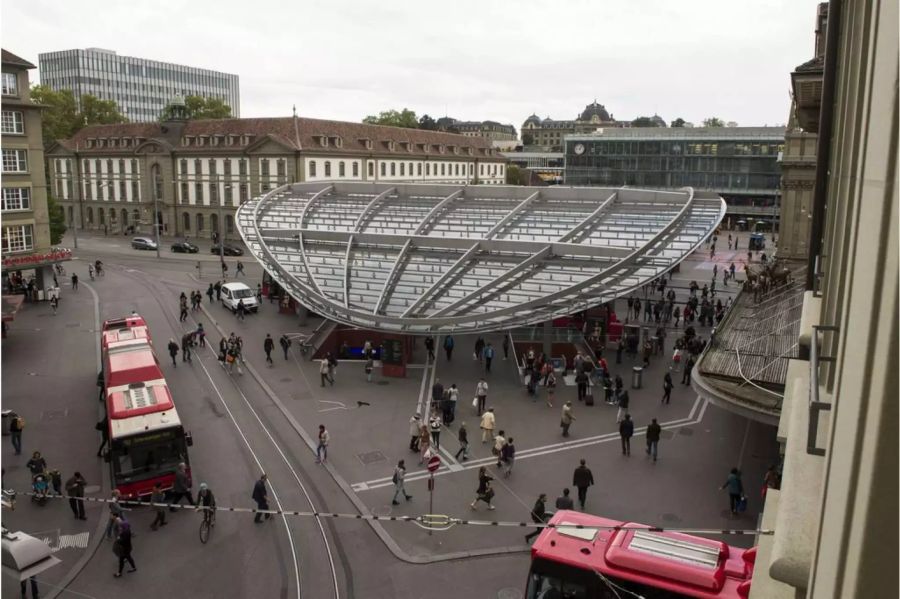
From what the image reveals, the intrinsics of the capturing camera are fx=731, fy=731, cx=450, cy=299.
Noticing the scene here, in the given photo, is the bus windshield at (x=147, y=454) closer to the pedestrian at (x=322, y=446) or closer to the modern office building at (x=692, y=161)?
the pedestrian at (x=322, y=446)

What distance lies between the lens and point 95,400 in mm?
28047

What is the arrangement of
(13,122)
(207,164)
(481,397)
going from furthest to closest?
(207,164), (13,122), (481,397)

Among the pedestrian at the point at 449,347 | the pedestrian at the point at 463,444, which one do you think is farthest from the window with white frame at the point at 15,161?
the pedestrian at the point at 463,444

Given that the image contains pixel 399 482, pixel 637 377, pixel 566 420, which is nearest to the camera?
pixel 399 482

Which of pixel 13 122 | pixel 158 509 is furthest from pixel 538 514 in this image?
pixel 13 122

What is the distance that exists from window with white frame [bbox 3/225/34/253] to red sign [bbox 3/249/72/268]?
652 millimetres

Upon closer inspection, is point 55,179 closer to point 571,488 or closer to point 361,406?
point 361,406

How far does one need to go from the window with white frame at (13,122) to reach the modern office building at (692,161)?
82457 mm

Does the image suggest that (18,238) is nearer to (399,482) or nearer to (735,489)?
(399,482)

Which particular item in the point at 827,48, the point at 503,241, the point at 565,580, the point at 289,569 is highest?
the point at 827,48

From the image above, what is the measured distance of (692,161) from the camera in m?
104

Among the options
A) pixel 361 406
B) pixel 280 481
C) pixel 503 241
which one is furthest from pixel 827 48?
pixel 503 241

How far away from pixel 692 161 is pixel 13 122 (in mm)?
85943

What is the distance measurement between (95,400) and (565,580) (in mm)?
21907
